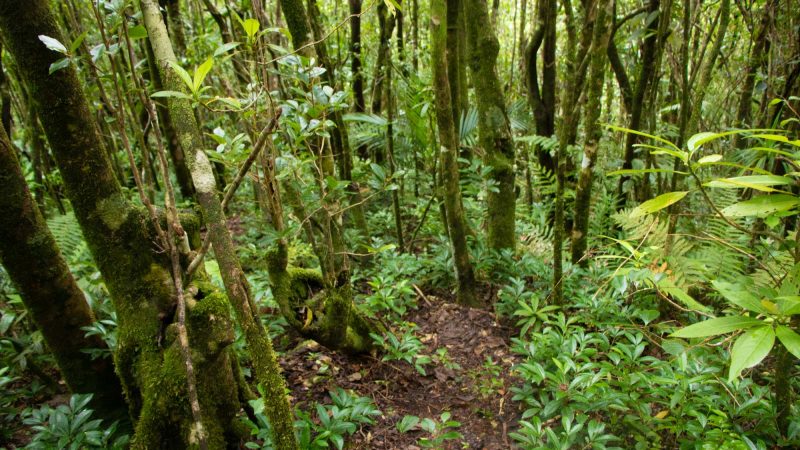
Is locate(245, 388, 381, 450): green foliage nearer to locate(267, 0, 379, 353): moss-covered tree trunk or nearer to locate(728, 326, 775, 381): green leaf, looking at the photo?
locate(267, 0, 379, 353): moss-covered tree trunk

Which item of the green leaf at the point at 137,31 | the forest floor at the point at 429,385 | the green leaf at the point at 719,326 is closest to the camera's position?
the green leaf at the point at 719,326

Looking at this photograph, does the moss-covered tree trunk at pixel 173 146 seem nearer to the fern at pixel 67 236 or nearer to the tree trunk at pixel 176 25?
the tree trunk at pixel 176 25

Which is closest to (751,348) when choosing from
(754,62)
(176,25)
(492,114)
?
(492,114)

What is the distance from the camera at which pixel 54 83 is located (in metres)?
1.93

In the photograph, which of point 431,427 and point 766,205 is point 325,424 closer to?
point 431,427

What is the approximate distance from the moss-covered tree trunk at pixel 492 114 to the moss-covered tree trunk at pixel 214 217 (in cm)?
281

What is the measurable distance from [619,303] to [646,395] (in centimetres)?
95

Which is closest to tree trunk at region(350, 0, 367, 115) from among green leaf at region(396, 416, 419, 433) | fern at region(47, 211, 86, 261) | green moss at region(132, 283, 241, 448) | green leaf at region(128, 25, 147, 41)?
green leaf at region(128, 25, 147, 41)

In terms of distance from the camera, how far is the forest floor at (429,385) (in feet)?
8.29

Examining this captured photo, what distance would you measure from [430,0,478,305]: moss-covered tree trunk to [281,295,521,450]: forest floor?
490mm

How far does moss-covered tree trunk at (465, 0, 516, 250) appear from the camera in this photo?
4031 mm

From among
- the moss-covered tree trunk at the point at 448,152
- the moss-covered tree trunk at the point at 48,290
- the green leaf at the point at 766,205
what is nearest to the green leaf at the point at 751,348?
the green leaf at the point at 766,205

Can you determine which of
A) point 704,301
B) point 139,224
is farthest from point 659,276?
point 139,224

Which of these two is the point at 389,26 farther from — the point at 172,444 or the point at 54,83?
the point at 172,444
